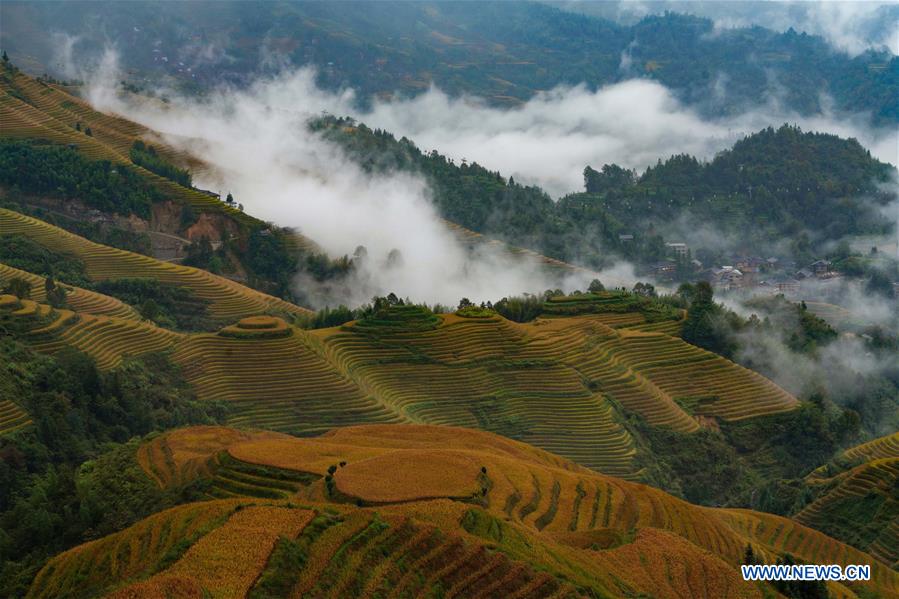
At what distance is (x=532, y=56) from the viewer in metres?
194

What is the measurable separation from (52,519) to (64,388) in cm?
1103

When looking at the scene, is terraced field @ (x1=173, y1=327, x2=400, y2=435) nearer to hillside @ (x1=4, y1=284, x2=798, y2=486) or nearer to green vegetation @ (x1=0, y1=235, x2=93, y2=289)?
hillside @ (x1=4, y1=284, x2=798, y2=486)

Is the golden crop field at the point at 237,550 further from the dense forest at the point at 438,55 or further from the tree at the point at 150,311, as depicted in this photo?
the dense forest at the point at 438,55

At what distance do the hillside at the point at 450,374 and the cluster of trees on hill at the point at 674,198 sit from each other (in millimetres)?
42515

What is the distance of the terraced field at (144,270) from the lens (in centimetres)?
5919

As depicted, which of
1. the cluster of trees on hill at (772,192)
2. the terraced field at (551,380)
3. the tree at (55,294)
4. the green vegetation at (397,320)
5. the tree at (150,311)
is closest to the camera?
the terraced field at (551,380)

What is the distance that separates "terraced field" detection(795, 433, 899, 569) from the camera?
36625 millimetres

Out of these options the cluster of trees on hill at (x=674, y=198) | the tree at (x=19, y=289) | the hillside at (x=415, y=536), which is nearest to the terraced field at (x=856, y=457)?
the hillside at (x=415, y=536)

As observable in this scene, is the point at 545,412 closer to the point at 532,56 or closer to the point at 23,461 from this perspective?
the point at 23,461

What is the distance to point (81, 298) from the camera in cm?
5241

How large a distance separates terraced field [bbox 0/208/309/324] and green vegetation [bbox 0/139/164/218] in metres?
7.00

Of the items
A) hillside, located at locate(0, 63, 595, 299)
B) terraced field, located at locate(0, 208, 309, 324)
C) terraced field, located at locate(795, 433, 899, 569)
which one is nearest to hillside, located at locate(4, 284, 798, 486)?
terraced field, located at locate(795, 433, 899, 569)

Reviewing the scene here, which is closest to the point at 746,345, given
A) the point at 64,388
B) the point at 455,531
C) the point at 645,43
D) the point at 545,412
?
the point at 545,412

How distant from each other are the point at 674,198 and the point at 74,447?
85315mm
